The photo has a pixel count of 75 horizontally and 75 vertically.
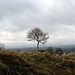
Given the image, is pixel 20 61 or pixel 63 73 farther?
pixel 63 73

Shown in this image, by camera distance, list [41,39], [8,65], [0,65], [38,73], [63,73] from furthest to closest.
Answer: [41,39] → [63,73] → [38,73] → [8,65] → [0,65]

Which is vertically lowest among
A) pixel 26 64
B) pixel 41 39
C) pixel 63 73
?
pixel 63 73

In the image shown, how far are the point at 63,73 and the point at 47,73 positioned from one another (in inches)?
59.6

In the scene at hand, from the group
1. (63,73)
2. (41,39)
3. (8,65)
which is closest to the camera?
(8,65)

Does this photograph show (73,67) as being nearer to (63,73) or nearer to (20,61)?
(63,73)

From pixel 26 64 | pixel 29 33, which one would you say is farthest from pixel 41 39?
pixel 26 64

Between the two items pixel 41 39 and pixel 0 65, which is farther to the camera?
pixel 41 39

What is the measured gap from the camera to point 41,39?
106 feet

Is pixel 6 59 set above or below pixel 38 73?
above

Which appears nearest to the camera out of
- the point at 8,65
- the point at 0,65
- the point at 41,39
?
the point at 0,65

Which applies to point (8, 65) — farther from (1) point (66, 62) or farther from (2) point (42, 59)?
(1) point (66, 62)

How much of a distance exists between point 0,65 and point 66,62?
5598 millimetres

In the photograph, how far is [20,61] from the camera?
289 inches

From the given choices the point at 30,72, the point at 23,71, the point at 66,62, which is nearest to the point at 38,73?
the point at 30,72
